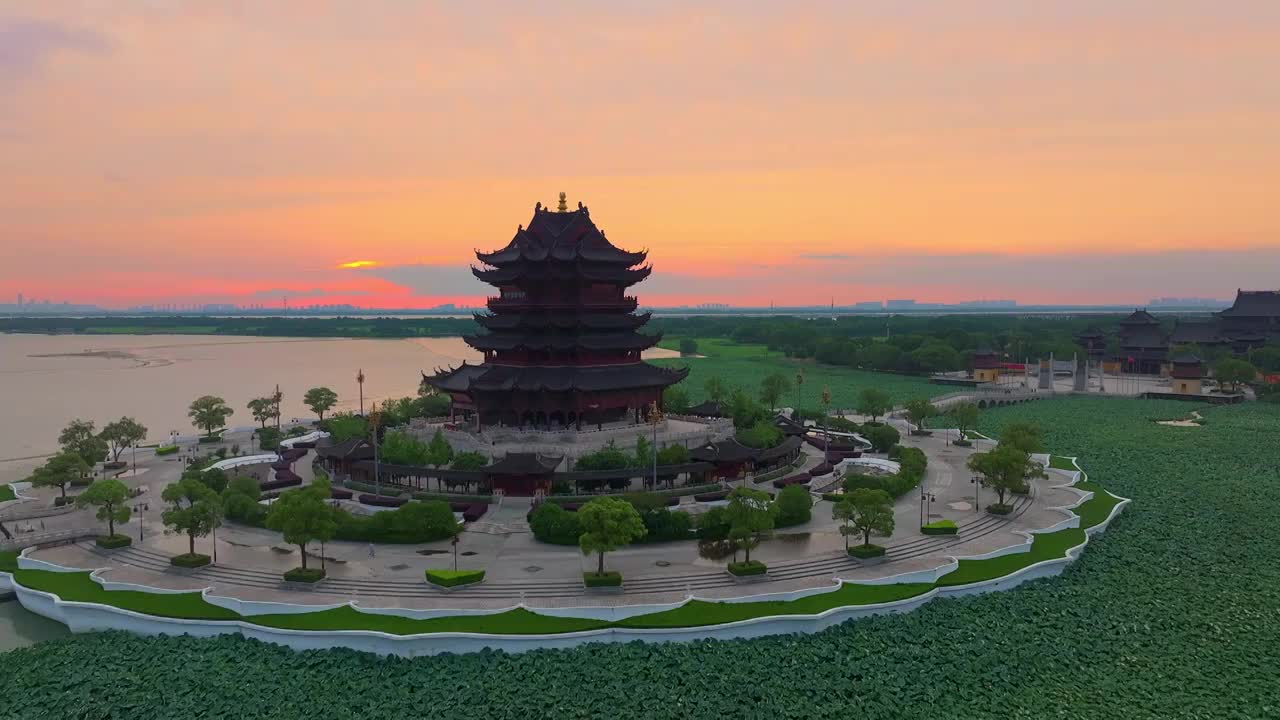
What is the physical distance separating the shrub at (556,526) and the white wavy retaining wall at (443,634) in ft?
27.2

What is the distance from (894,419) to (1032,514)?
37838 mm

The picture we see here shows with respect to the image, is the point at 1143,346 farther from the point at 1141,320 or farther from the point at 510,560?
the point at 510,560

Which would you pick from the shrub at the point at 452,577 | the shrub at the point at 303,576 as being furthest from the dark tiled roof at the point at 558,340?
the shrub at the point at 303,576

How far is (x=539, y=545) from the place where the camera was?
40594 millimetres

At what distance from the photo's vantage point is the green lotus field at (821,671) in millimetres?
26781

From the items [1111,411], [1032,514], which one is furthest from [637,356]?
[1111,411]

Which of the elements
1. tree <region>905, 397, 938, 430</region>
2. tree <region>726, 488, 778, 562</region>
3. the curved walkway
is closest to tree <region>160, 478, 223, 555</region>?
the curved walkway

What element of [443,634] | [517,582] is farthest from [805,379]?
[443,634]

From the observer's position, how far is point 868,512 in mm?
38250

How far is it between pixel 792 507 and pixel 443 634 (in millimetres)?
20180

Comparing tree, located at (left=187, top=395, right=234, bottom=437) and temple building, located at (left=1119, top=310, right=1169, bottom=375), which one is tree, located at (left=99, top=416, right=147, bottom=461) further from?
temple building, located at (left=1119, top=310, right=1169, bottom=375)

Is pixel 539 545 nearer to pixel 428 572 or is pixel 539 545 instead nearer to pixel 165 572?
pixel 428 572

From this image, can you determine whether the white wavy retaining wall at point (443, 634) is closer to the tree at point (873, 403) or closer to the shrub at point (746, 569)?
the shrub at point (746, 569)

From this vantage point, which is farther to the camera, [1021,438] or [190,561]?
[1021,438]
